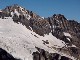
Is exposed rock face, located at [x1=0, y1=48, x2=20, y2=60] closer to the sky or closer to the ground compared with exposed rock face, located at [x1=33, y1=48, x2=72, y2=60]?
closer to the ground

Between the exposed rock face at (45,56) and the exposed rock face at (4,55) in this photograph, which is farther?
the exposed rock face at (45,56)

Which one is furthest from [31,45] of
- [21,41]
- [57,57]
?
[57,57]

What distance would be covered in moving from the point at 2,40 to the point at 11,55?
879 inches

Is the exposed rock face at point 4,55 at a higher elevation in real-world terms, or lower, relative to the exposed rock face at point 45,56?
lower

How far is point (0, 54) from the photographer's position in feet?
540

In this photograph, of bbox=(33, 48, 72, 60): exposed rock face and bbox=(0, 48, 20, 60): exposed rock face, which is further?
bbox=(33, 48, 72, 60): exposed rock face

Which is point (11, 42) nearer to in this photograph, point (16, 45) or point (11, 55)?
point (16, 45)

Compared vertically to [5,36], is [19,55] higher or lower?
lower

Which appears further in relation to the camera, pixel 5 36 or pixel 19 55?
pixel 5 36

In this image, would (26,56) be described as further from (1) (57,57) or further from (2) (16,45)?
(1) (57,57)

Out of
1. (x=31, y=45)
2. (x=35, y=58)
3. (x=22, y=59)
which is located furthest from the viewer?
(x=31, y=45)

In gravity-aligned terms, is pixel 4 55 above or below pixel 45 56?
below

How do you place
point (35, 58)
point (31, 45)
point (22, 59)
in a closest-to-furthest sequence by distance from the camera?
1. point (22, 59)
2. point (35, 58)
3. point (31, 45)

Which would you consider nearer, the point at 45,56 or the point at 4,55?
the point at 4,55
